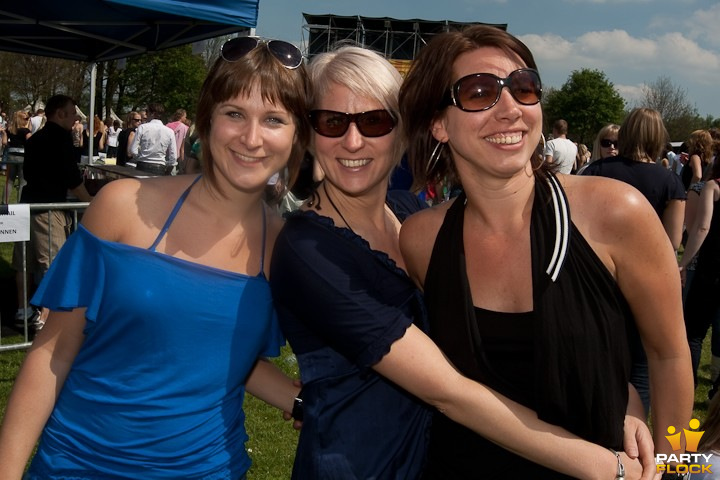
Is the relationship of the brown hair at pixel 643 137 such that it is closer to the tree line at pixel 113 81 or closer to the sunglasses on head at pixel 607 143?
the sunglasses on head at pixel 607 143

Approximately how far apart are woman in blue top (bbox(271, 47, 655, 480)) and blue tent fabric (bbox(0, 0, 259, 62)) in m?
3.77

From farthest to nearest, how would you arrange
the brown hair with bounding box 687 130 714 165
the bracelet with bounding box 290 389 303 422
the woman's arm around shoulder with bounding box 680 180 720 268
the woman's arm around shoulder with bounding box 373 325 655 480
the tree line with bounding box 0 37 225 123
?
the tree line with bounding box 0 37 225 123
the brown hair with bounding box 687 130 714 165
the woman's arm around shoulder with bounding box 680 180 720 268
the bracelet with bounding box 290 389 303 422
the woman's arm around shoulder with bounding box 373 325 655 480

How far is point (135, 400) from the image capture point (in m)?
1.75

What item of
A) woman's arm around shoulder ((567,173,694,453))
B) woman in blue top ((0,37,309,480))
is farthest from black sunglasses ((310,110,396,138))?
woman's arm around shoulder ((567,173,694,453))

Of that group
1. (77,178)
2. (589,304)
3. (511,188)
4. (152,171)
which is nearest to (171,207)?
(511,188)

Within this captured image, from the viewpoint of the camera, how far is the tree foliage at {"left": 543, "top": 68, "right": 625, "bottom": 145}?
7238 centimetres

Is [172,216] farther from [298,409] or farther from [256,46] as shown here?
[298,409]

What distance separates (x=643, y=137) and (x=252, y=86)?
424 centimetres

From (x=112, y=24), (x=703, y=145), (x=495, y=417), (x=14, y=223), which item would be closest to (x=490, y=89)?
(x=495, y=417)

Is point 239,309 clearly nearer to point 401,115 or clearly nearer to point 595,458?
point 401,115

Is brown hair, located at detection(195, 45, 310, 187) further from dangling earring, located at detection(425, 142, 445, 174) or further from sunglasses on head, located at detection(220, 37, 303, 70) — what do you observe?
dangling earring, located at detection(425, 142, 445, 174)

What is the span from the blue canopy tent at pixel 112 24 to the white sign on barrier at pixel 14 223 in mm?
1877

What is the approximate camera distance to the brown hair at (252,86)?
1892 mm

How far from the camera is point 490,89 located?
5.86ft
